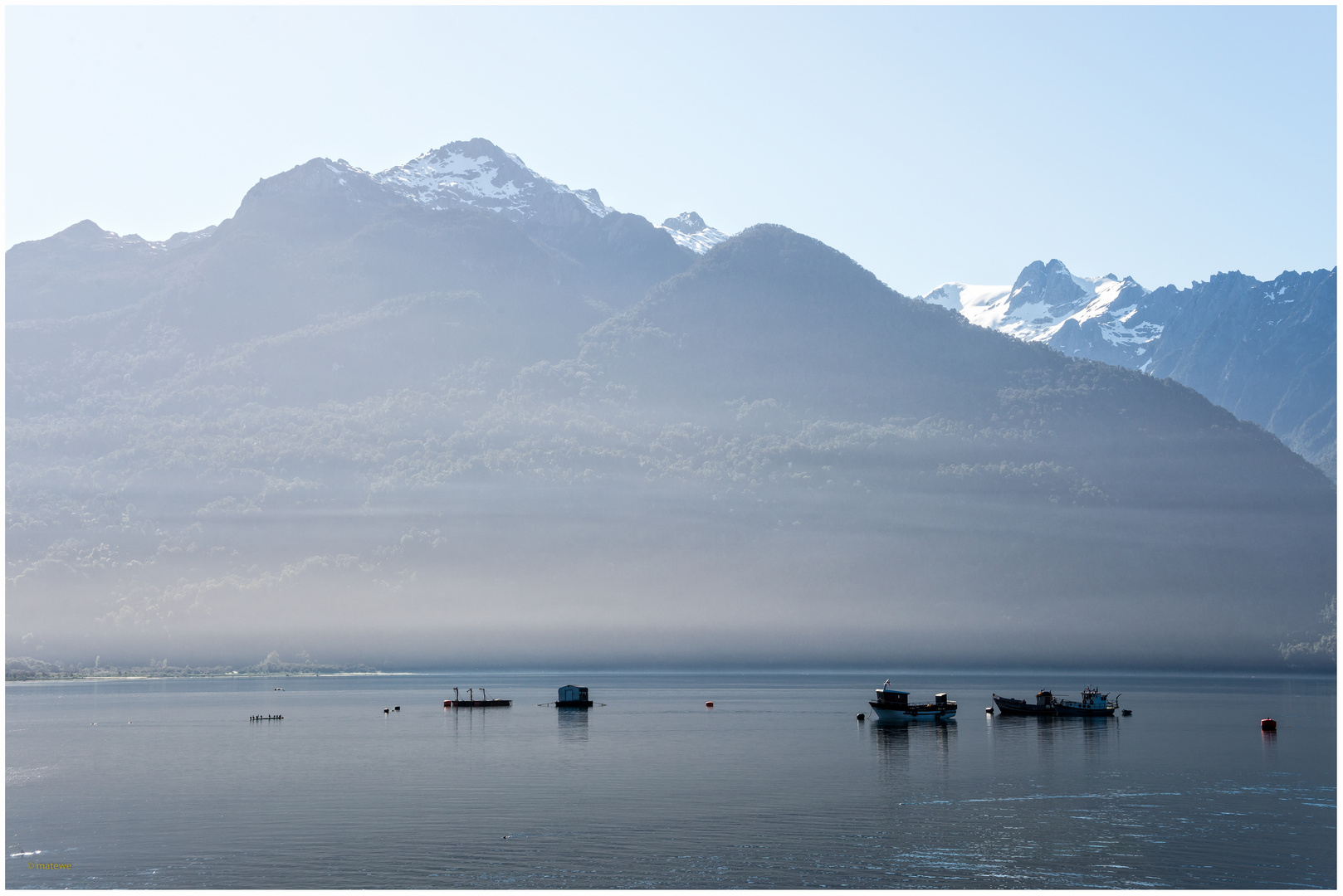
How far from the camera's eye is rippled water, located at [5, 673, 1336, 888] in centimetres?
7206

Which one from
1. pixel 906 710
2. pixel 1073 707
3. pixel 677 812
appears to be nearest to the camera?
pixel 677 812

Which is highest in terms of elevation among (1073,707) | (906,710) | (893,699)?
(893,699)

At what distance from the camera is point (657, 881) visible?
226 feet

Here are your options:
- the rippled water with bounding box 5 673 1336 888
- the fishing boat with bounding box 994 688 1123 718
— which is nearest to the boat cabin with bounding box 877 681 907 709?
the rippled water with bounding box 5 673 1336 888

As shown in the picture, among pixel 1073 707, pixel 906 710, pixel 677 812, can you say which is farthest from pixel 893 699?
pixel 677 812

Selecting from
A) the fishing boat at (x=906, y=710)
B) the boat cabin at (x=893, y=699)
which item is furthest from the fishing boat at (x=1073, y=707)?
the boat cabin at (x=893, y=699)

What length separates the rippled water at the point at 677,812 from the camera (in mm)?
72062

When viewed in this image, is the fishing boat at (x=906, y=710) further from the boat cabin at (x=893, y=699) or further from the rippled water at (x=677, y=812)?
the rippled water at (x=677, y=812)

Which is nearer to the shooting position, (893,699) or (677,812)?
(677,812)

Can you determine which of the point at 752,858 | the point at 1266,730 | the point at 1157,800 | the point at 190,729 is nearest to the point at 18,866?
the point at 752,858

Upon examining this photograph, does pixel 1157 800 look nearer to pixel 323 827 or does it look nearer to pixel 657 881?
pixel 657 881

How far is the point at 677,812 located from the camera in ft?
301

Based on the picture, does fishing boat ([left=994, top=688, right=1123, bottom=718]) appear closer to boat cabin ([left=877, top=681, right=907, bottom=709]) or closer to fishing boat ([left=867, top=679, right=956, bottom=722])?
fishing boat ([left=867, top=679, right=956, bottom=722])

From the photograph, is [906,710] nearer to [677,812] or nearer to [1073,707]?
[1073,707]
